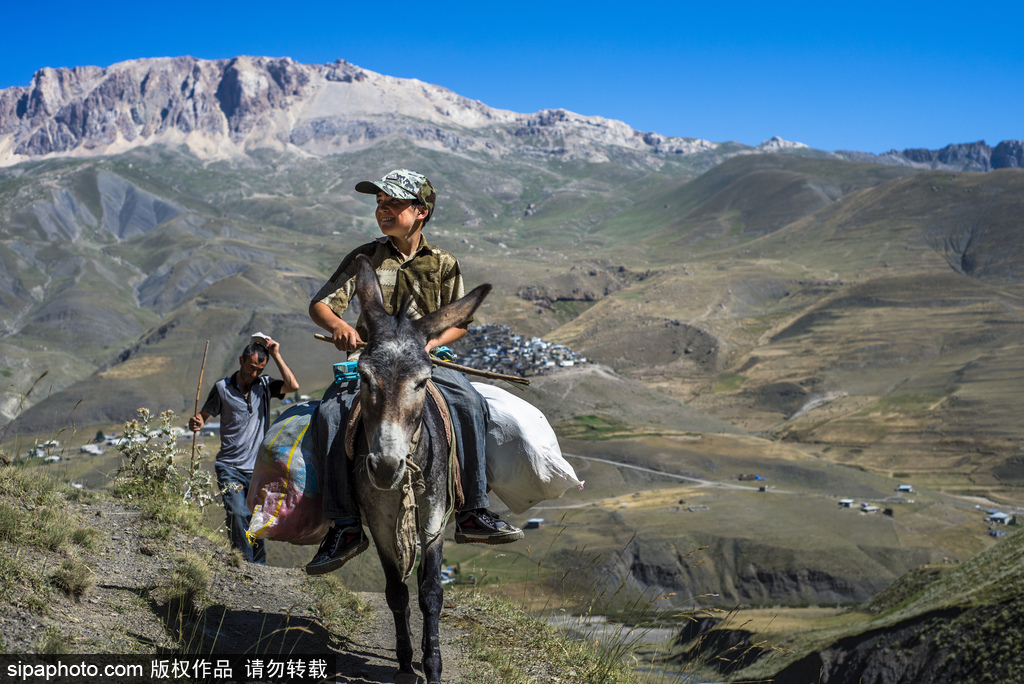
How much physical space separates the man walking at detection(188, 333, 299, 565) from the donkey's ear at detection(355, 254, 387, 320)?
3703mm

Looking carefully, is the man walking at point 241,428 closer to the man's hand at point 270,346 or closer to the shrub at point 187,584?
the man's hand at point 270,346

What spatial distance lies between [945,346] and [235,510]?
11224cm

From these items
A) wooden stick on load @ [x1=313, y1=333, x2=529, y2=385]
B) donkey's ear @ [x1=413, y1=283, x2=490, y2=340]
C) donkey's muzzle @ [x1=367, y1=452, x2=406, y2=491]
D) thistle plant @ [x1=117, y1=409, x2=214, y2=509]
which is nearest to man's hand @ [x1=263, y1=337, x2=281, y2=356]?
thistle plant @ [x1=117, y1=409, x2=214, y2=509]

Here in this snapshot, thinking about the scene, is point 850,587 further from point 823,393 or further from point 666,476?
point 823,393

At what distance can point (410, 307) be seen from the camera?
17.1ft

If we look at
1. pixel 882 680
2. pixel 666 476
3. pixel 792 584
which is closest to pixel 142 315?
pixel 666 476

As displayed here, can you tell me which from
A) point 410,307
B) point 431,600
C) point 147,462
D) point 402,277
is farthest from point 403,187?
point 147,462

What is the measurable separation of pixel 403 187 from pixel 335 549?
8.52 ft

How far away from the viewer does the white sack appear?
Answer: 227 inches

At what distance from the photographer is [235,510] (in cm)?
812

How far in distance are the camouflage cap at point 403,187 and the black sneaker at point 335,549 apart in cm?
233

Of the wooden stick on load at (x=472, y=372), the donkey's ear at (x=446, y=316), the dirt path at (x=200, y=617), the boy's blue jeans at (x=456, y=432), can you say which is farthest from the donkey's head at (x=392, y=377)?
the dirt path at (x=200, y=617)

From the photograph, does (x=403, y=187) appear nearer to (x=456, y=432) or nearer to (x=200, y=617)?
(x=456, y=432)

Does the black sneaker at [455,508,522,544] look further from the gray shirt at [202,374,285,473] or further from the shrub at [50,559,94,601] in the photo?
the gray shirt at [202,374,285,473]
